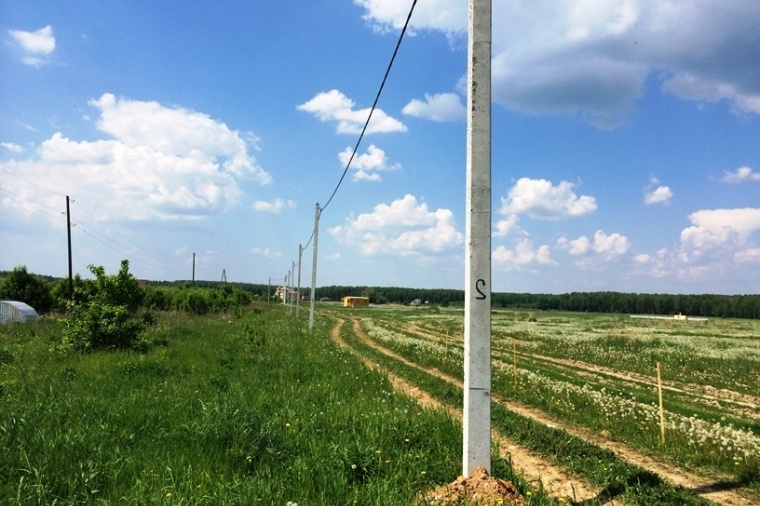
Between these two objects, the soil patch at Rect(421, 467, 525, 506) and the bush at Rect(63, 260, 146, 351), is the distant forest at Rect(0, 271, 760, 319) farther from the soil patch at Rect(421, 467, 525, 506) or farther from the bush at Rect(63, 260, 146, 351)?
the soil patch at Rect(421, 467, 525, 506)

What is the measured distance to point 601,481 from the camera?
661 centimetres

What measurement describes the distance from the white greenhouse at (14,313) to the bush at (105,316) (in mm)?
19503

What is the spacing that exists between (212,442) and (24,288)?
156ft

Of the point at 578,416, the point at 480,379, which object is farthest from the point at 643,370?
the point at 480,379

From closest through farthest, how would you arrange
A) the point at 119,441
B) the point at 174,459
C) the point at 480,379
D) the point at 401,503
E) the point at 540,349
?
the point at 401,503
the point at 480,379
the point at 174,459
the point at 119,441
the point at 540,349

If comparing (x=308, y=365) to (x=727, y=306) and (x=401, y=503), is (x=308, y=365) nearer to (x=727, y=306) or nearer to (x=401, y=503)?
(x=401, y=503)

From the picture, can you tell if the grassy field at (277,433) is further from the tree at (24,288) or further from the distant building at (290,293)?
the distant building at (290,293)

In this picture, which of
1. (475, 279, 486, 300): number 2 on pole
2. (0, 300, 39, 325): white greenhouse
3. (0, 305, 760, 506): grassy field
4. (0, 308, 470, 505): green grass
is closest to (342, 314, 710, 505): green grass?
(0, 305, 760, 506): grassy field

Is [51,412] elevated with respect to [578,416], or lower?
elevated

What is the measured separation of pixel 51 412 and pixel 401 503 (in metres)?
6.12

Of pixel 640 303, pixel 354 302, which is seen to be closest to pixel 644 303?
pixel 640 303

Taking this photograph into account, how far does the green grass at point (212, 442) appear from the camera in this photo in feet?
16.0

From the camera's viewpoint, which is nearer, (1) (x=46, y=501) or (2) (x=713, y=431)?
(1) (x=46, y=501)

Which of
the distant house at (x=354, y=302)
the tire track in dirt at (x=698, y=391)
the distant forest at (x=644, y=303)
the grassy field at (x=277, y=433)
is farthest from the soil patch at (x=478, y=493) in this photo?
the distant house at (x=354, y=302)
